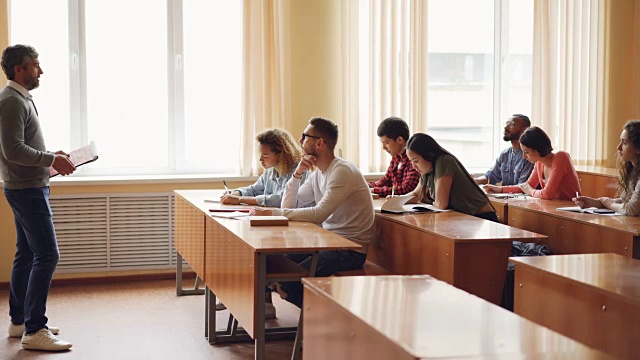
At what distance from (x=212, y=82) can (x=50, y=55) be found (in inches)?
49.3

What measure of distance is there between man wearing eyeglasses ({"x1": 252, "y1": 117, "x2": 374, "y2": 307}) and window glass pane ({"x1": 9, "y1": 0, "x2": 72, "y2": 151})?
8.26 ft

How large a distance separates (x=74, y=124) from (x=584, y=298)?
15.2ft

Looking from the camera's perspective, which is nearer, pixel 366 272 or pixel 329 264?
pixel 329 264

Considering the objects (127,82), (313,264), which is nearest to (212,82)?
(127,82)

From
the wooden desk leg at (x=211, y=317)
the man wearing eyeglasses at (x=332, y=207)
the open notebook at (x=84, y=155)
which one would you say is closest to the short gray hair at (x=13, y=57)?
the open notebook at (x=84, y=155)

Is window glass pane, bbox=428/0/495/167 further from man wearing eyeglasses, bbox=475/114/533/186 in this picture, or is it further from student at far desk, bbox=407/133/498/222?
student at far desk, bbox=407/133/498/222

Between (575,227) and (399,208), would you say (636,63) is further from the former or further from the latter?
(399,208)

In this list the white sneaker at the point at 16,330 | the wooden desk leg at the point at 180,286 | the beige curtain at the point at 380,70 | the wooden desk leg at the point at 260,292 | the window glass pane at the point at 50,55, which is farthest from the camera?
the beige curtain at the point at 380,70

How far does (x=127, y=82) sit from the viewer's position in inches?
259

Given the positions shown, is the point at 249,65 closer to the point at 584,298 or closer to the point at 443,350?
the point at 584,298

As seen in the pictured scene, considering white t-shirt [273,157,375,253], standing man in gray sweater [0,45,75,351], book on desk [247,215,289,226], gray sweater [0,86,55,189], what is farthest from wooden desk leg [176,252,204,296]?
book on desk [247,215,289,226]

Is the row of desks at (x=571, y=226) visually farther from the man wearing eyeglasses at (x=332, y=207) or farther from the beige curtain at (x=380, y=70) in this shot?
the beige curtain at (x=380, y=70)

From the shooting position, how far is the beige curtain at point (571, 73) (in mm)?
7465

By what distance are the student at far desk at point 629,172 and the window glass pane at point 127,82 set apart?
3.50 meters
